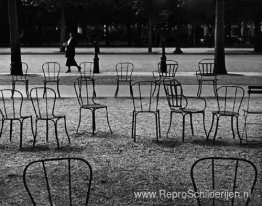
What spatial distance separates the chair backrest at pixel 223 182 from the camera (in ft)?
19.7

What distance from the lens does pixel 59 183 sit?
21.9ft

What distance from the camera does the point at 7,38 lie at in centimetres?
5875

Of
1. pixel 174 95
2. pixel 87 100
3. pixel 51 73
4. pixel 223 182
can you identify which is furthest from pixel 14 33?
pixel 223 182

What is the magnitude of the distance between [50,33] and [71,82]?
4915cm

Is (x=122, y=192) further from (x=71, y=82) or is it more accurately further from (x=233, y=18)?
(x=233, y=18)

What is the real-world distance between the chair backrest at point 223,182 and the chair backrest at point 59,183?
1.44m

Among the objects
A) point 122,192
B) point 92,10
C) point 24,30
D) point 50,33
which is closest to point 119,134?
point 122,192

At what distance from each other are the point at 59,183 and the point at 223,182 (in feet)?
7.11

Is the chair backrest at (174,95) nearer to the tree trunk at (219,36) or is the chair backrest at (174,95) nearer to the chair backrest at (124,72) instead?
the chair backrest at (124,72)

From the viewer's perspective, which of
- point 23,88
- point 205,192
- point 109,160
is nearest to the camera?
point 205,192

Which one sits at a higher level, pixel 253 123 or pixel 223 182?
pixel 253 123

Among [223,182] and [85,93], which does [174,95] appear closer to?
[223,182]

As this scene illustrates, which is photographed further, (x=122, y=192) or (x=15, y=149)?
(x=15, y=149)

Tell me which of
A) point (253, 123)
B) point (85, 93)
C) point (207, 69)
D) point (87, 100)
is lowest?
point (253, 123)
